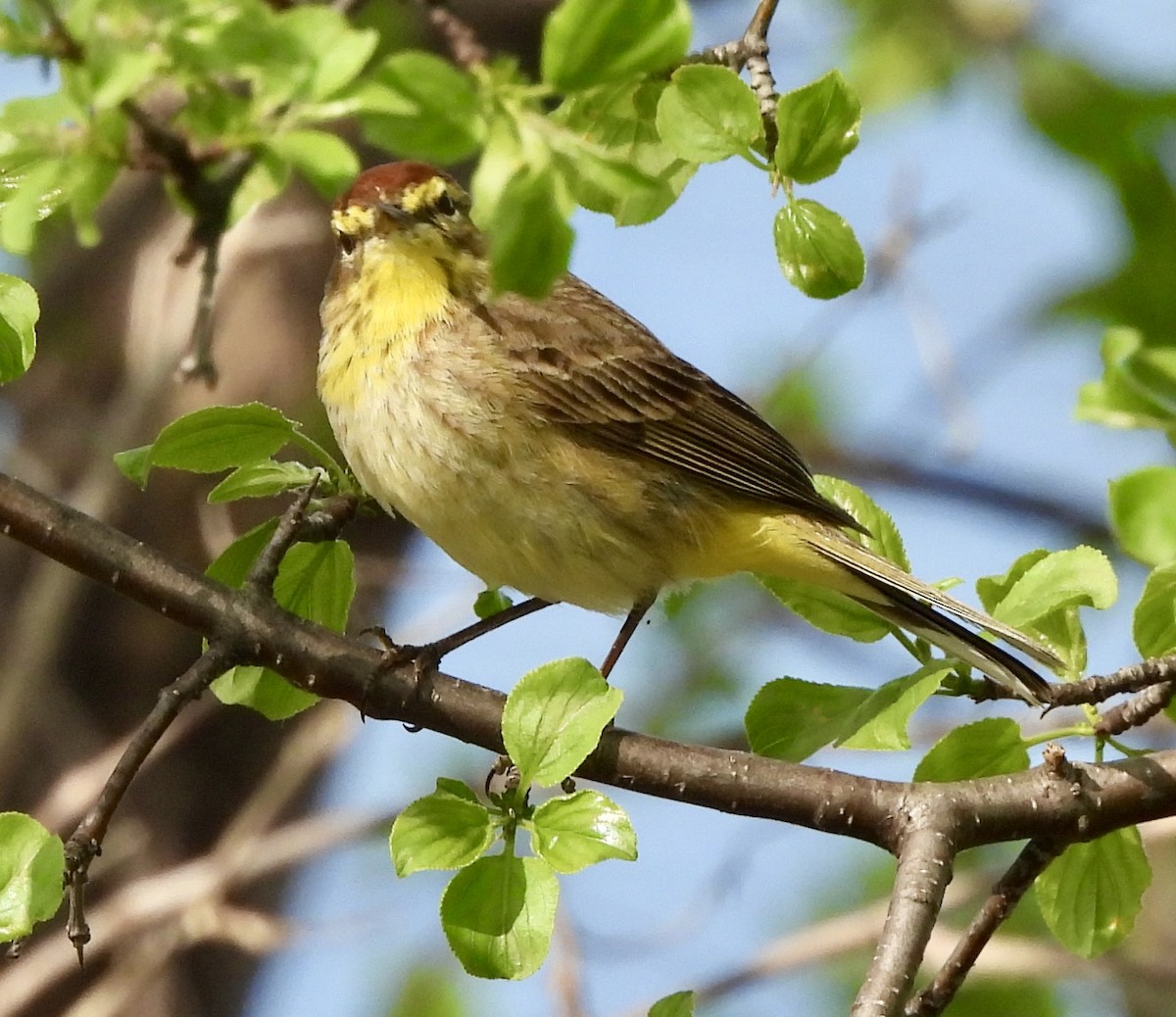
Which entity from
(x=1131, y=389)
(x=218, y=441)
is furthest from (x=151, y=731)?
(x=1131, y=389)

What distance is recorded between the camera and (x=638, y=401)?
4023mm

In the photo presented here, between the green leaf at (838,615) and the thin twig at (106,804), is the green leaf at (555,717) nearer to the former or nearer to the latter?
the thin twig at (106,804)

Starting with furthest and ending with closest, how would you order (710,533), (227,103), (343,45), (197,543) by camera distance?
(197,543) < (710,533) < (227,103) < (343,45)

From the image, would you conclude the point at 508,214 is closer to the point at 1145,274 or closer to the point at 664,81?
the point at 664,81

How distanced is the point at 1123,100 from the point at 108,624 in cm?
396

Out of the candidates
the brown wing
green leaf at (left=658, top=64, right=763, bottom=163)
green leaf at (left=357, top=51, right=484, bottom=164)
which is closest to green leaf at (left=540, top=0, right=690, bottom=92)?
green leaf at (left=357, top=51, right=484, bottom=164)

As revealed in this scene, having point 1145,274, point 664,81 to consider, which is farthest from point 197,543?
point 664,81

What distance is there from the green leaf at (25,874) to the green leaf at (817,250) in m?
1.21

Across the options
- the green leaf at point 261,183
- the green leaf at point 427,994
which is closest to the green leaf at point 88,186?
the green leaf at point 261,183

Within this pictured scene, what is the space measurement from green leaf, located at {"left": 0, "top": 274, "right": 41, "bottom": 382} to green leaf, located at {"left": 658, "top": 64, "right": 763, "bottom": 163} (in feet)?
2.75

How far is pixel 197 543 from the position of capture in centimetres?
610

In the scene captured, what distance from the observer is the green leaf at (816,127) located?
2133 mm

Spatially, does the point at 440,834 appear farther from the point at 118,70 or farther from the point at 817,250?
the point at 118,70

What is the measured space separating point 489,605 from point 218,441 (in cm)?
89
